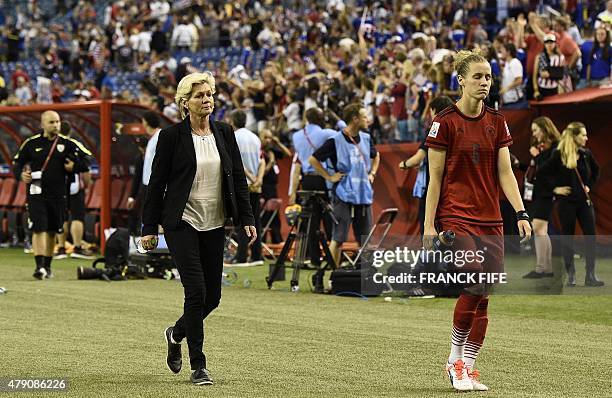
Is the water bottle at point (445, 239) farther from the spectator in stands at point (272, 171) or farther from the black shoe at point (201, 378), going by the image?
the spectator in stands at point (272, 171)

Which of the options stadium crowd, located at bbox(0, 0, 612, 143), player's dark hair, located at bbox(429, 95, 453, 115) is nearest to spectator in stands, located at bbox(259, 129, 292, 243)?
stadium crowd, located at bbox(0, 0, 612, 143)

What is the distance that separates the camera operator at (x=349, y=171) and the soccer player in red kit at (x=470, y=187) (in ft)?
24.8

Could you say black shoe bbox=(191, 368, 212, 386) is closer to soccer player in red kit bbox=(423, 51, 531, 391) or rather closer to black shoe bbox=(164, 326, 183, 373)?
black shoe bbox=(164, 326, 183, 373)

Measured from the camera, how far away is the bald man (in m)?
17.1

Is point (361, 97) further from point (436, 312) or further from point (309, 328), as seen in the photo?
point (309, 328)

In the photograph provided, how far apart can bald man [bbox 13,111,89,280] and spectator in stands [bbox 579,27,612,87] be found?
8070mm

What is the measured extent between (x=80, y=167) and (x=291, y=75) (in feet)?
29.3

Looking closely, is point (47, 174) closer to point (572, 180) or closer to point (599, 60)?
point (572, 180)

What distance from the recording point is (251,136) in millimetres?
Answer: 19328

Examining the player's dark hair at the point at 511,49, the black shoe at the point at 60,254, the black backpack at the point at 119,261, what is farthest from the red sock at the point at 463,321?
the black shoe at the point at 60,254

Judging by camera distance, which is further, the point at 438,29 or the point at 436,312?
the point at 438,29

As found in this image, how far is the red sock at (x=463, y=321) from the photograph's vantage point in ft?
26.4

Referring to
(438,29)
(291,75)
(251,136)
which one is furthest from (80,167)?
(438,29)

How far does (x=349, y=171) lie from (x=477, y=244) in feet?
25.9
